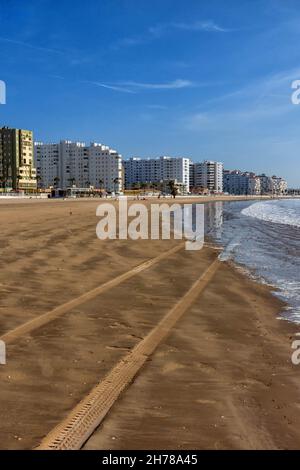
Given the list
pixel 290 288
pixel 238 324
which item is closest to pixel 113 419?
pixel 238 324

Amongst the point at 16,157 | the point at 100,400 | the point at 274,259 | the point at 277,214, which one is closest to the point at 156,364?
the point at 100,400

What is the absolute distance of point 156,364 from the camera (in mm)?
5305

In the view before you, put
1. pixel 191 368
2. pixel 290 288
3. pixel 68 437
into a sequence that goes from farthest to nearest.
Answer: pixel 290 288, pixel 191 368, pixel 68 437

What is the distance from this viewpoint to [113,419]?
3920mm

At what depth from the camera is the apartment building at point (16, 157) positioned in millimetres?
153250

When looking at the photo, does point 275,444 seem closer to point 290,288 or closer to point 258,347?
point 258,347

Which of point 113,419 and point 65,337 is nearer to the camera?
point 113,419

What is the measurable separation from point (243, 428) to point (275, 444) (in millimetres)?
302

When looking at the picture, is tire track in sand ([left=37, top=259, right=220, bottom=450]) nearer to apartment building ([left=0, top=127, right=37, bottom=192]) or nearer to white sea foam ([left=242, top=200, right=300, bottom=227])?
white sea foam ([left=242, top=200, right=300, bottom=227])

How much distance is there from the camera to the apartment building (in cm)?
15325

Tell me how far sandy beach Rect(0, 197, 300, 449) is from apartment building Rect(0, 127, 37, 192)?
147 meters

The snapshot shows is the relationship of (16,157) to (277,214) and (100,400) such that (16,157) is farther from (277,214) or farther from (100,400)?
(100,400)

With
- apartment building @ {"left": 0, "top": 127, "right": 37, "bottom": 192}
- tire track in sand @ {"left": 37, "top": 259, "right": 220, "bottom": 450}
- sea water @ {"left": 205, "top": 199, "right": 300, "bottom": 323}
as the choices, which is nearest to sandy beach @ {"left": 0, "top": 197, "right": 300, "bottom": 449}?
tire track in sand @ {"left": 37, "top": 259, "right": 220, "bottom": 450}

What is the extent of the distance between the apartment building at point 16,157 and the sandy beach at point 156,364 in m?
147
